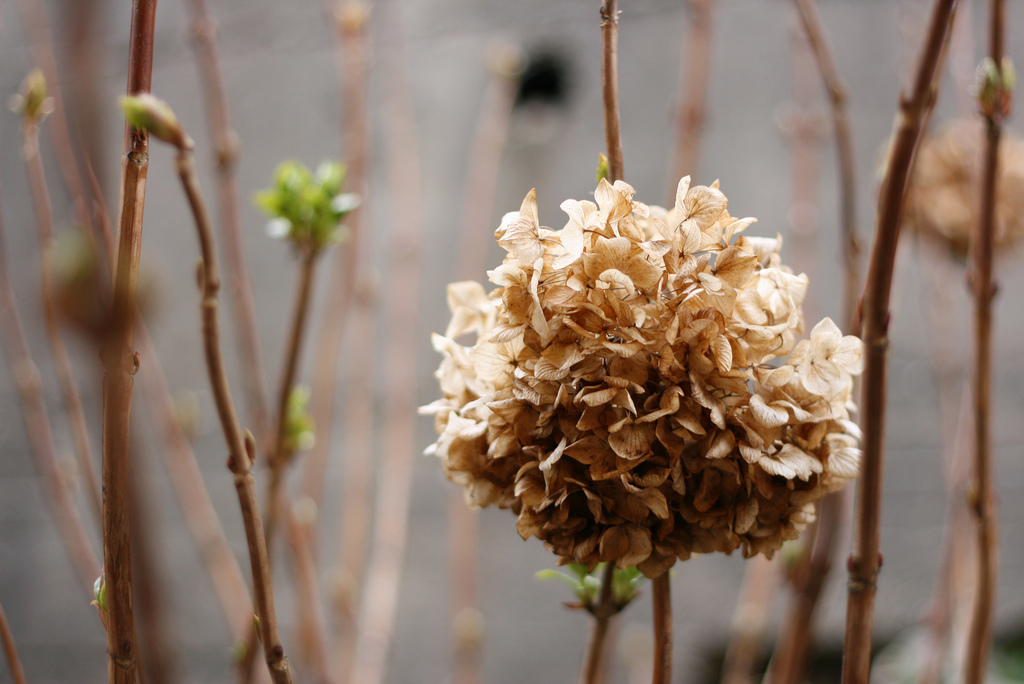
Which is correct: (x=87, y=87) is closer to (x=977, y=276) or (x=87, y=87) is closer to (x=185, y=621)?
(x=977, y=276)

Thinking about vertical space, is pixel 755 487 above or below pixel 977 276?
below

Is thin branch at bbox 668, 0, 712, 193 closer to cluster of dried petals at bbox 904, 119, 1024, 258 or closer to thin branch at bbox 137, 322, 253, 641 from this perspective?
cluster of dried petals at bbox 904, 119, 1024, 258

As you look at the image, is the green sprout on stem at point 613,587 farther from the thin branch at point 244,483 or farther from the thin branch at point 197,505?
the thin branch at point 197,505

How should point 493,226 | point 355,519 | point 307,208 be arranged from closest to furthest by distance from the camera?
point 307,208 → point 355,519 → point 493,226

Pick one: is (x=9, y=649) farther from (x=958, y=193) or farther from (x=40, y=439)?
(x=958, y=193)

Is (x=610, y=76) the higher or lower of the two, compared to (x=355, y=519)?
higher

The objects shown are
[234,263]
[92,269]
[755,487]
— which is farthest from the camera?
[234,263]

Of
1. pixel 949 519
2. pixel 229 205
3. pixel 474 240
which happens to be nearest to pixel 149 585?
pixel 229 205

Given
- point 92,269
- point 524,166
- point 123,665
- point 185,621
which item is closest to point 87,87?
point 92,269
